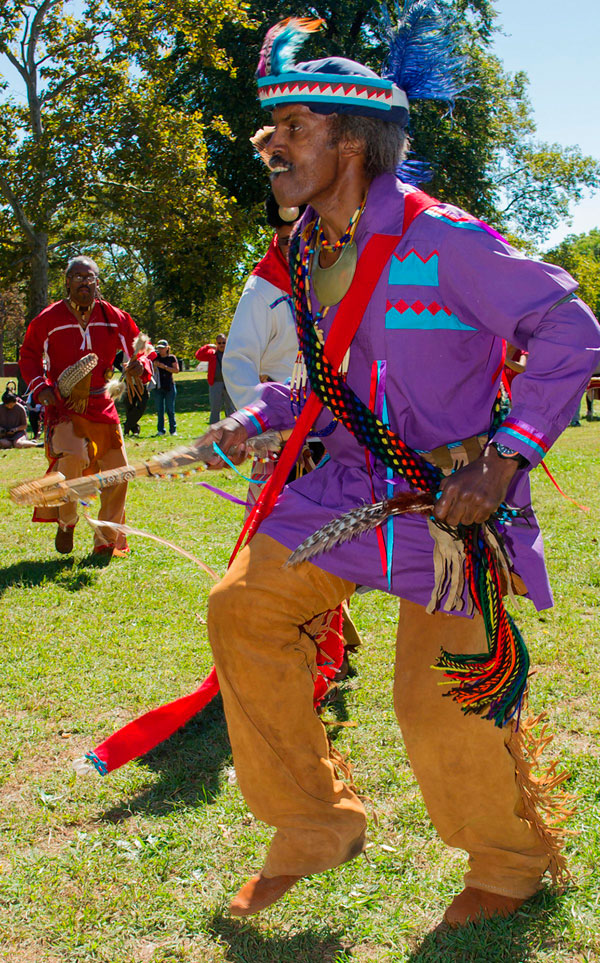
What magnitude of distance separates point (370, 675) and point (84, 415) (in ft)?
12.1

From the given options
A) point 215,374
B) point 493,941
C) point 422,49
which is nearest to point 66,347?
point 422,49

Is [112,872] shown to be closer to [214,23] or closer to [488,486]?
[488,486]

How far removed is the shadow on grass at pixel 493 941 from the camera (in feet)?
7.80

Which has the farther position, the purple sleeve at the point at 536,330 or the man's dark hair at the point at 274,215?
the man's dark hair at the point at 274,215

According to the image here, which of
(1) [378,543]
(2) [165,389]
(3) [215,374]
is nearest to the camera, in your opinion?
(1) [378,543]

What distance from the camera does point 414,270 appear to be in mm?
2340

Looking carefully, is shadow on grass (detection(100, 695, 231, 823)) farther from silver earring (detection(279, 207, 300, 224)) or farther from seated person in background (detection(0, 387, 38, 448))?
seated person in background (detection(0, 387, 38, 448))

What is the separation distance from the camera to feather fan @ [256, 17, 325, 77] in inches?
101

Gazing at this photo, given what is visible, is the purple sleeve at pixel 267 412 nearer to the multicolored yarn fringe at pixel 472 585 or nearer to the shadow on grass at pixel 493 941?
the multicolored yarn fringe at pixel 472 585

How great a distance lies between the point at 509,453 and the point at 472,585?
391 mm

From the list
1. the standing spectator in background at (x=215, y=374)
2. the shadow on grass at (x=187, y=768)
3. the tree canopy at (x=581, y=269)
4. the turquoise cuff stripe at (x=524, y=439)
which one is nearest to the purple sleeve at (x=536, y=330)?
the turquoise cuff stripe at (x=524, y=439)

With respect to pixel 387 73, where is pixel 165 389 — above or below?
below

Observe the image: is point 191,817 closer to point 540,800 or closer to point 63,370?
point 540,800

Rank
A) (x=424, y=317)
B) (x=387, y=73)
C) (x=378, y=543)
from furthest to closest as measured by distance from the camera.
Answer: (x=387, y=73), (x=378, y=543), (x=424, y=317)
